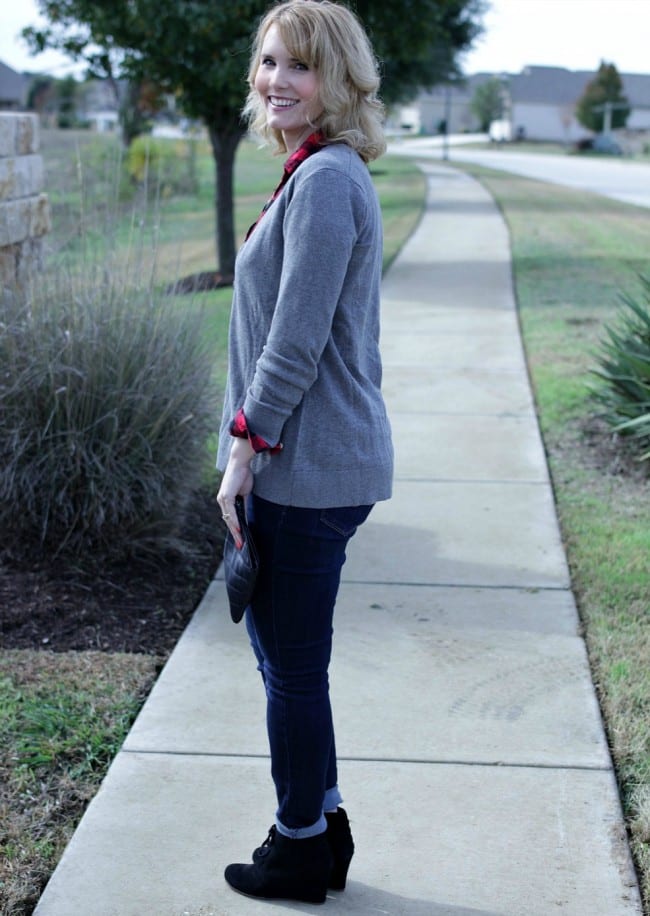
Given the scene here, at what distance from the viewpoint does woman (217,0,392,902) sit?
86.0 inches

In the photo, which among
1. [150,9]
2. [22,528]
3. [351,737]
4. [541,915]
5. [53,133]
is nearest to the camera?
[541,915]

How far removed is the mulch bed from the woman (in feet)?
5.70

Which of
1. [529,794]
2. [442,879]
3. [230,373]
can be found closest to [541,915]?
[442,879]

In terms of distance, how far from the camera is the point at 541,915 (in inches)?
102

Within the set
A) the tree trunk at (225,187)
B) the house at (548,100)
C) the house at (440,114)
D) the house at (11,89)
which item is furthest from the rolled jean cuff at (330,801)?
the house at (440,114)

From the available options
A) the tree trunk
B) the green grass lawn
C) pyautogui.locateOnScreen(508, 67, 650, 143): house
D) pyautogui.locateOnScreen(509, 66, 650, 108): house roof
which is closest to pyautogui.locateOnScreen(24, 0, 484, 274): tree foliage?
the tree trunk

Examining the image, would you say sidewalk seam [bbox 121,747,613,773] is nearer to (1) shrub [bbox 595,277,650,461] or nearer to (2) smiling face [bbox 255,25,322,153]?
(2) smiling face [bbox 255,25,322,153]

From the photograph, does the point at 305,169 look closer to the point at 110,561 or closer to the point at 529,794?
the point at 529,794

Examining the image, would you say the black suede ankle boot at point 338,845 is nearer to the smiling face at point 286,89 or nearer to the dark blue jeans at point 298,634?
the dark blue jeans at point 298,634

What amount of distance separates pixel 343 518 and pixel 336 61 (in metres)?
0.92

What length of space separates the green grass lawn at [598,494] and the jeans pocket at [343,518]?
1158mm

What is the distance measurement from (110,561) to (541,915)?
2.51 meters

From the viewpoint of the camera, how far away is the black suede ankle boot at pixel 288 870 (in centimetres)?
257

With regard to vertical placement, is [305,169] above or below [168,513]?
above
